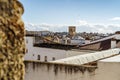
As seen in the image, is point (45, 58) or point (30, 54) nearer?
point (45, 58)

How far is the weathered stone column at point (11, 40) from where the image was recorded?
7.84 ft

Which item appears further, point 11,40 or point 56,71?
point 56,71

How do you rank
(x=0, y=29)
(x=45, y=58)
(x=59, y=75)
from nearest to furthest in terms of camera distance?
(x=0, y=29) → (x=59, y=75) → (x=45, y=58)

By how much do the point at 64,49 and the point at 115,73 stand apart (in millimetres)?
17238

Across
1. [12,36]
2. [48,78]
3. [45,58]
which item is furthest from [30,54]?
[12,36]

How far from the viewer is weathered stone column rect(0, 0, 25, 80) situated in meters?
2.39

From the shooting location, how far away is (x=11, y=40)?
8.16 ft

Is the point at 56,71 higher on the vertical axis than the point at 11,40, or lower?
lower

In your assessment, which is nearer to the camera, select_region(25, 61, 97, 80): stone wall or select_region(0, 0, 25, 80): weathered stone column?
select_region(0, 0, 25, 80): weathered stone column

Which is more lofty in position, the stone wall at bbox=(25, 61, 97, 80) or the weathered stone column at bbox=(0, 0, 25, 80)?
the weathered stone column at bbox=(0, 0, 25, 80)

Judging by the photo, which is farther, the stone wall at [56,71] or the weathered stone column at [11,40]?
the stone wall at [56,71]

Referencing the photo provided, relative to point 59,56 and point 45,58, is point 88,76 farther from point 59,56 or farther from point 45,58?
point 45,58

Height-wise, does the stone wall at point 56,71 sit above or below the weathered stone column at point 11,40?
below

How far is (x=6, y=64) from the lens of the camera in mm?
2406
